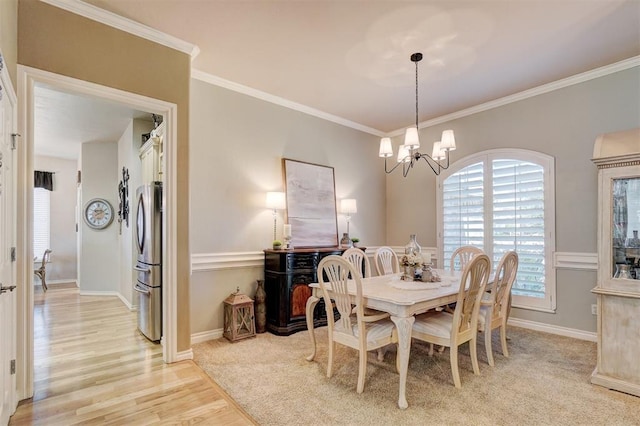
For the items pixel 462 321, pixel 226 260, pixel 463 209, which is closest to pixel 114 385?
pixel 226 260

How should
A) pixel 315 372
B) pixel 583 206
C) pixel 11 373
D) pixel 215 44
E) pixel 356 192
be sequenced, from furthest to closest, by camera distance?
1. pixel 356 192
2. pixel 583 206
3. pixel 215 44
4. pixel 315 372
5. pixel 11 373

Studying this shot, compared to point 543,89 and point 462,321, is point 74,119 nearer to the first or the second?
point 462,321

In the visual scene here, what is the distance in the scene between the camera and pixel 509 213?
4.26 metres

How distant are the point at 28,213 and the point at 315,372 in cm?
253

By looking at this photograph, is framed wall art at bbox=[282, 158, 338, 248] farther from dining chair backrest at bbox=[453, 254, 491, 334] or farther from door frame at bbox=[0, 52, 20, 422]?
door frame at bbox=[0, 52, 20, 422]

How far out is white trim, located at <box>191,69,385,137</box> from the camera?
12.2ft

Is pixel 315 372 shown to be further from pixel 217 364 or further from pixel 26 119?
pixel 26 119

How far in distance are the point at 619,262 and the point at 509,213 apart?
1.67 m

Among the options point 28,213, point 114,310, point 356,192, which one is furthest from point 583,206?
point 114,310

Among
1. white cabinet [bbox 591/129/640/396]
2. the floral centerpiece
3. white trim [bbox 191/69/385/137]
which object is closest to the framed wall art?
white trim [bbox 191/69/385/137]

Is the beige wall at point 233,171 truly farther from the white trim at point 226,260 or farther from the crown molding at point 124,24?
the crown molding at point 124,24

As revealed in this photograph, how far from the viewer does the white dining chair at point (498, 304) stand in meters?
2.98

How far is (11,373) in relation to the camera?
7.11 ft

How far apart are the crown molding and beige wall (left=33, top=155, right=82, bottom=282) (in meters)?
6.83
